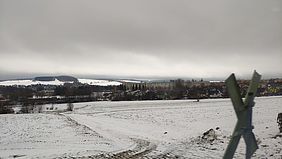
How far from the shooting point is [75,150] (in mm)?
14453

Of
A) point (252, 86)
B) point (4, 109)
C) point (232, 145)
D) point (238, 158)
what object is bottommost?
point (4, 109)

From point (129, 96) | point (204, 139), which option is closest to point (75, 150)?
point (204, 139)

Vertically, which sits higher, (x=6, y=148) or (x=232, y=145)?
(x=232, y=145)

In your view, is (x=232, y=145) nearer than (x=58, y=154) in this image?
Yes

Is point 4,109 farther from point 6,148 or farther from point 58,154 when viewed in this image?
point 58,154

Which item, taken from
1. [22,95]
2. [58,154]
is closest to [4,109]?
[22,95]

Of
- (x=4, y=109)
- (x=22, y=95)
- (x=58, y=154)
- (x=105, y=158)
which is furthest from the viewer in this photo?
(x=22, y=95)

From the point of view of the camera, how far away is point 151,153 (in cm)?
1327

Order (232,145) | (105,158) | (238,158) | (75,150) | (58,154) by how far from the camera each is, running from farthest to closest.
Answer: (75,150)
(58,154)
(105,158)
(238,158)
(232,145)

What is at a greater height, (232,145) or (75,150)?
(232,145)

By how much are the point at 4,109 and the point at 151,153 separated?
56.7 meters

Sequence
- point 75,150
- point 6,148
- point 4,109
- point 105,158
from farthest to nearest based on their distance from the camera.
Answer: point 4,109, point 6,148, point 75,150, point 105,158

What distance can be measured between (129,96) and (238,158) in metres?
85.3

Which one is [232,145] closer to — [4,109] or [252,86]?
[252,86]
